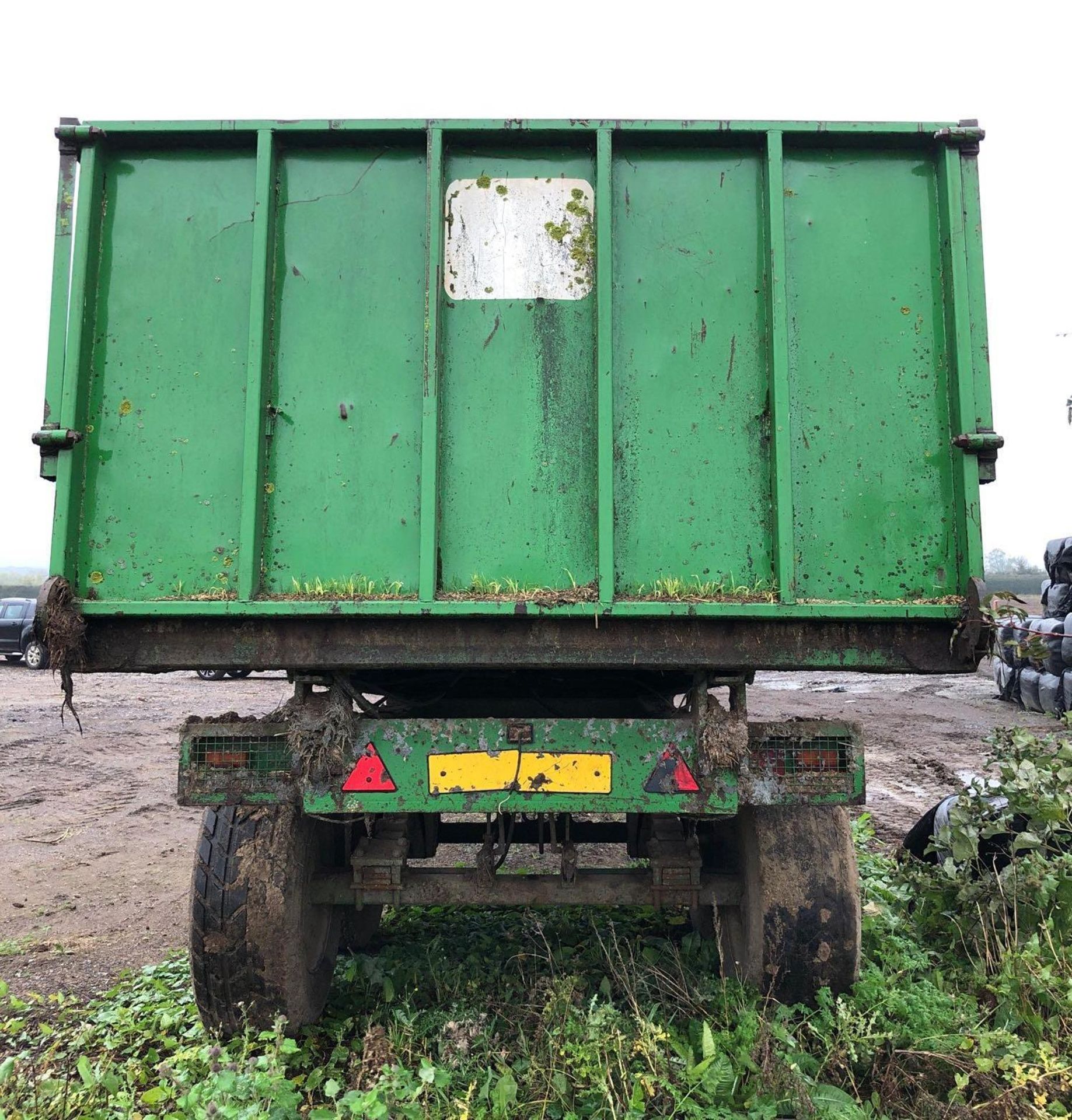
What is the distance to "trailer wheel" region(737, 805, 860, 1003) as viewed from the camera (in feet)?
9.09

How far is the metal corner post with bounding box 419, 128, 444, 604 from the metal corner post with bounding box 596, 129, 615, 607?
1.65 ft

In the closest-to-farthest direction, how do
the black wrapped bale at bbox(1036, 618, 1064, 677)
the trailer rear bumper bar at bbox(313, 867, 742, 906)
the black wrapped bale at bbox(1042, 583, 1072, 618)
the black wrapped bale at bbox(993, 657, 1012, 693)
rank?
the trailer rear bumper bar at bbox(313, 867, 742, 906), the black wrapped bale at bbox(1036, 618, 1064, 677), the black wrapped bale at bbox(1042, 583, 1072, 618), the black wrapped bale at bbox(993, 657, 1012, 693)

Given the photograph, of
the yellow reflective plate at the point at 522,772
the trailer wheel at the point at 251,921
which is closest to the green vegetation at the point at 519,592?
the yellow reflective plate at the point at 522,772

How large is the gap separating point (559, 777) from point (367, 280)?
67.4 inches

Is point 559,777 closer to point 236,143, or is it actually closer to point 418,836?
point 418,836

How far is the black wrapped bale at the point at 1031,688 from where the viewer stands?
10.9 meters

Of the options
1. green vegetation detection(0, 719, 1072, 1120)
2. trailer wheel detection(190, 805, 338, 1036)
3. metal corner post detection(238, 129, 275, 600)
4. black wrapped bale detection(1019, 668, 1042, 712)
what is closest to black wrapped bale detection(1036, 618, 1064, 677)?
black wrapped bale detection(1019, 668, 1042, 712)

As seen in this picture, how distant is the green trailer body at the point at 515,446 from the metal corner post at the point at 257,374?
0.04 ft

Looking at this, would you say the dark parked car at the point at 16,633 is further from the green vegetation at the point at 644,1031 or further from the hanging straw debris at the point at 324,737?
the hanging straw debris at the point at 324,737

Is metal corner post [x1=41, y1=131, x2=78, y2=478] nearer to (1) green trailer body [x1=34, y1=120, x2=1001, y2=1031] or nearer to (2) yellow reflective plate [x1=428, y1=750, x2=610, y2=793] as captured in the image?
(1) green trailer body [x1=34, y1=120, x2=1001, y2=1031]

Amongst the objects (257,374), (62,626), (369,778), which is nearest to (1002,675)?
(369,778)

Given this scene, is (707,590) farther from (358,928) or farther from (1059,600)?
Result: (1059,600)

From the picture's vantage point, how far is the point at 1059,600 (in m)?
10.0

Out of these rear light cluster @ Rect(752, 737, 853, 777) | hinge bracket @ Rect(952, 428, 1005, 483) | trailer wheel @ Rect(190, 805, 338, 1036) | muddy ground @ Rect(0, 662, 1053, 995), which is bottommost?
muddy ground @ Rect(0, 662, 1053, 995)
